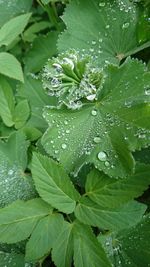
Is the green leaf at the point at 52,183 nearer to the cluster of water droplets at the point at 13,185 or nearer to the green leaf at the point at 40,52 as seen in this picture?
the cluster of water droplets at the point at 13,185

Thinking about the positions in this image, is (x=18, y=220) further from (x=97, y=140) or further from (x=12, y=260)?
(x=97, y=140)

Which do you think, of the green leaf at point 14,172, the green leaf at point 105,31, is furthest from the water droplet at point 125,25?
Result: the green leaf at point 14,172

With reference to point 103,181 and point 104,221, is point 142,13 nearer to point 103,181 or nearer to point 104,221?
point 103,181

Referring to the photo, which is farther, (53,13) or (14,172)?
(53,13)

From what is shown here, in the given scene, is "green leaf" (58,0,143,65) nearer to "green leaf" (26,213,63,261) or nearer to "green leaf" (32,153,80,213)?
"green leaf" (32,153,80,213)

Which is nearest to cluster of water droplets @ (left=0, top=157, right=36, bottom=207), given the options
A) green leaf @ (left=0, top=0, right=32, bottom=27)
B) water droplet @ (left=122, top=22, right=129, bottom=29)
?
water droplet @ (left=122, top=22, right=129, bottom=29)

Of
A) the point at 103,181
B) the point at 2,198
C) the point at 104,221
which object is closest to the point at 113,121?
the point at 103,181

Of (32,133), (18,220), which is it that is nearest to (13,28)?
(32,133)
